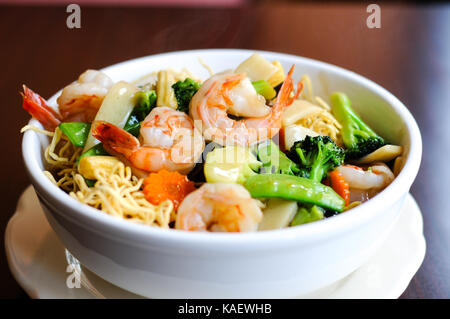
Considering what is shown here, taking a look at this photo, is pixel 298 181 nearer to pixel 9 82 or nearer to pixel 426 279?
pixel 426 279

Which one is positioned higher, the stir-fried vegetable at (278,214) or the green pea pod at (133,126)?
the green pea pod at (133,126)

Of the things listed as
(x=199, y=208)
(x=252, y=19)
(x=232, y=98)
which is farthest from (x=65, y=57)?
(x=199, y=208)

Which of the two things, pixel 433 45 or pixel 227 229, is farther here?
pixel 433 45

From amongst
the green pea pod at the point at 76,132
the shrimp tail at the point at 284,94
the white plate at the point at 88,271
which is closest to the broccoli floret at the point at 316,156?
the shrimp tail at the point at 284,94

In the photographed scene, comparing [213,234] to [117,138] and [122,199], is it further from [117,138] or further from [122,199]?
[117,138]

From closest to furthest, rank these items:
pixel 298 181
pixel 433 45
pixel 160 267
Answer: pixel 160 267, pixel 298 181, pixel 433 45

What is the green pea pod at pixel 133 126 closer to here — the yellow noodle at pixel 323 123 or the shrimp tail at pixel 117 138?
the shrimp tail at pixel 117 138
